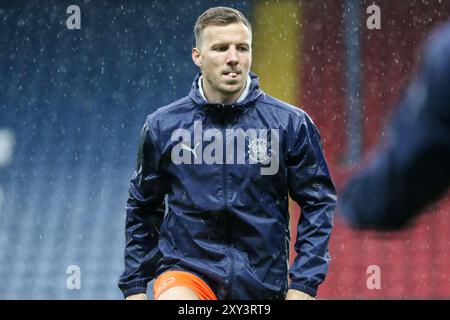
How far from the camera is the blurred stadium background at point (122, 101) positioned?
736 cm

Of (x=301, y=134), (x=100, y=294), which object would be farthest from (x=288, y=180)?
(x=100, y=294)

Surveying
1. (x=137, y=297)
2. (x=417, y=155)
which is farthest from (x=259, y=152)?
(x=417, y=155)

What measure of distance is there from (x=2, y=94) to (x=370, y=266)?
3.36 metres

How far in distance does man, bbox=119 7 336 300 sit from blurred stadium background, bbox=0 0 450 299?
14.3 ft

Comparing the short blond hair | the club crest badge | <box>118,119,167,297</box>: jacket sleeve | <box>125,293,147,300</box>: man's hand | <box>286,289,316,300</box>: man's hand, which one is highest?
the short blond hair

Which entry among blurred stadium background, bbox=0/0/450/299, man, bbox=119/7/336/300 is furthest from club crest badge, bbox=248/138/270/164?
blurred stadium background, bbox=0/0/450/299

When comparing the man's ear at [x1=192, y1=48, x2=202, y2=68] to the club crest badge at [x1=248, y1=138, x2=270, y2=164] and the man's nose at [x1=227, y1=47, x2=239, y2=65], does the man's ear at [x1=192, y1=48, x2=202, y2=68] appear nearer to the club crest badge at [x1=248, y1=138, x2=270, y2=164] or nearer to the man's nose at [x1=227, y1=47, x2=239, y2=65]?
the man's nose at [x1=227, y1=47, x2=239, y2=65]

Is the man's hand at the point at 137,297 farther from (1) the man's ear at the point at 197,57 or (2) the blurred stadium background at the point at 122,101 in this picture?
(2) the blurred stadium background at the point at 122,101

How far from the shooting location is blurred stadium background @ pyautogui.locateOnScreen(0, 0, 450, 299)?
7.36m

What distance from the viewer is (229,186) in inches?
112

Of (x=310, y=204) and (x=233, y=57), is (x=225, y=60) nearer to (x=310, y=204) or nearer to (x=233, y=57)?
(x=233, y=57)

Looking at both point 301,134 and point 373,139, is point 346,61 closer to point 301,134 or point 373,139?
point 373,139

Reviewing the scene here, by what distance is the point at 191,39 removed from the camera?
7.84m

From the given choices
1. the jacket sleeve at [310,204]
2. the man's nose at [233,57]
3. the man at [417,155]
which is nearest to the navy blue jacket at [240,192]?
the jacket sleeve at [310,204]
